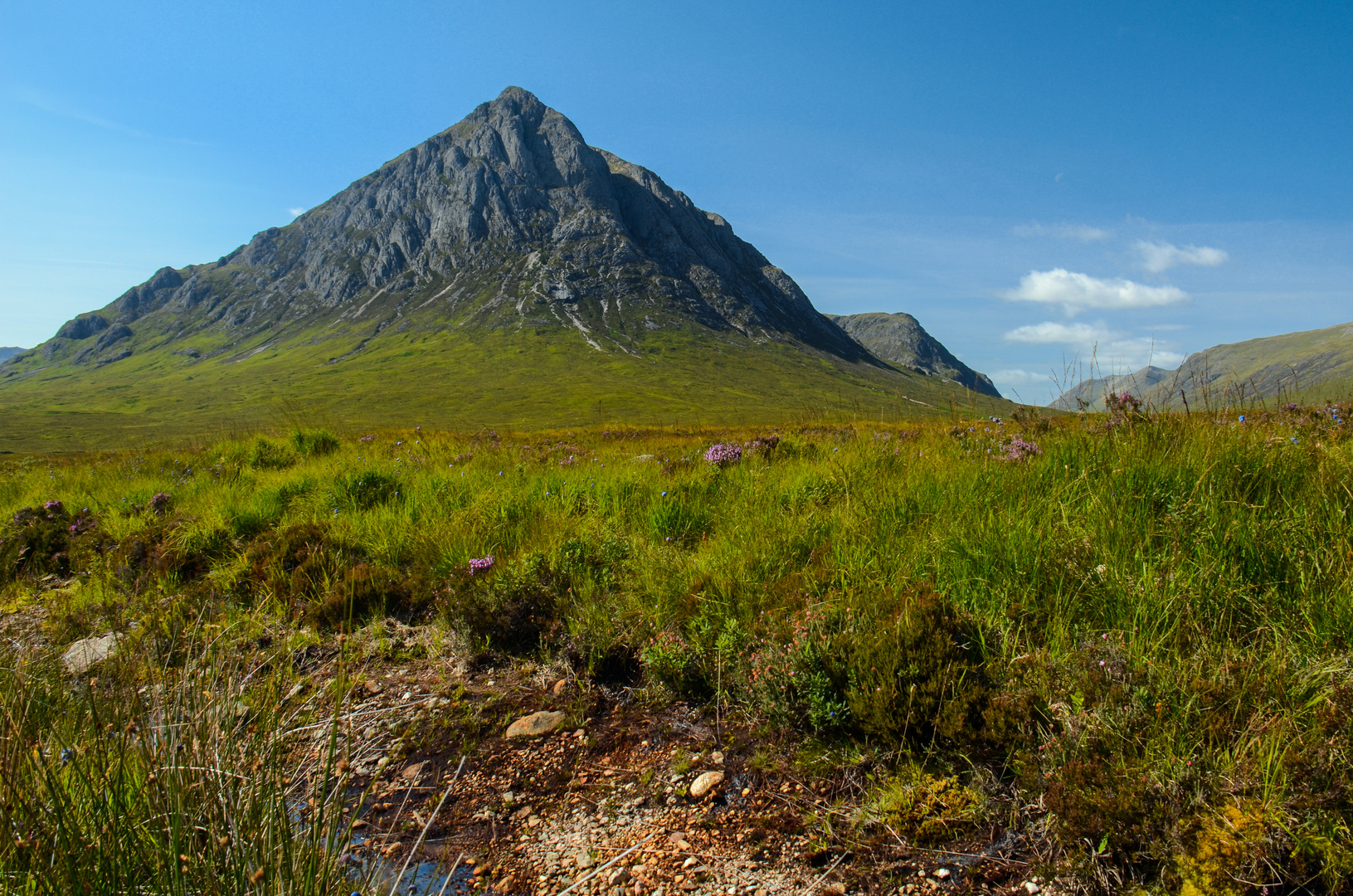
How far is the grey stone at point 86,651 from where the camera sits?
372 centimetres

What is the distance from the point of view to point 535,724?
324 centimetres

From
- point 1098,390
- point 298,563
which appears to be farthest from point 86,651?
point 1098,390

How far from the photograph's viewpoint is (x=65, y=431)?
102125 mm

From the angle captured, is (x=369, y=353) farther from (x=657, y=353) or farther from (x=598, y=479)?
(x=598, y=479)

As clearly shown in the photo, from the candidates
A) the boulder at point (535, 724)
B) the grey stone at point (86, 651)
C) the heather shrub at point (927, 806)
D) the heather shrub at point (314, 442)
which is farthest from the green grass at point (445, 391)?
the heather shrub at point (927, 806)

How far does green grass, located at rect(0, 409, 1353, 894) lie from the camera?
6.61ft

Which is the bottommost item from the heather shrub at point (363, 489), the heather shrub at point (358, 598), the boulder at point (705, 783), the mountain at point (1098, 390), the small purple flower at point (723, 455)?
the boulder at point (705, 783)

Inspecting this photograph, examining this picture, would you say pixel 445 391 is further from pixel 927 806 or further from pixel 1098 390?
pixel 927 806

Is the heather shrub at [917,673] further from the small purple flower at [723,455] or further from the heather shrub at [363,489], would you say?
the heather shrub at [363,489]

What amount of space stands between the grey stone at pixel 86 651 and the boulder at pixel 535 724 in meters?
2.62

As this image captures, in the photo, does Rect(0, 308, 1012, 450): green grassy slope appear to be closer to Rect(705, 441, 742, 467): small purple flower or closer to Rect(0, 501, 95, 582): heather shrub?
Rect(705, 441, 742, 467): small purple flower

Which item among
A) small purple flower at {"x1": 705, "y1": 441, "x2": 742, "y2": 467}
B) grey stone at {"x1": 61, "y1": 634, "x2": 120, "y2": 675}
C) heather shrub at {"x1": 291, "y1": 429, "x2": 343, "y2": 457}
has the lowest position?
grey stone at {"x1": 61, "y1": 634, "x2": 120, "y2": 675}

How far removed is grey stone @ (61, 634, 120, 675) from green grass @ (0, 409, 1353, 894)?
0.68 feet

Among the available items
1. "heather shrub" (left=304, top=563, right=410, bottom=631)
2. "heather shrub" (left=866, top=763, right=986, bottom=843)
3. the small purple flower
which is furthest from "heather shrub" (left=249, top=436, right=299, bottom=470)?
"heather shrub" (left=866, top=763, right=986, bottom=843)
